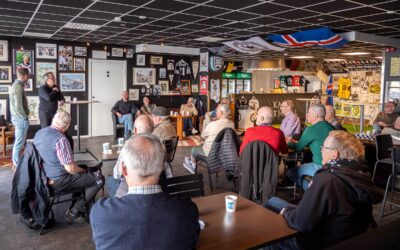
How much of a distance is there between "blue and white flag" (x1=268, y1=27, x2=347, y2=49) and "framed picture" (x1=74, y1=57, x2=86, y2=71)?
5520 millimetres

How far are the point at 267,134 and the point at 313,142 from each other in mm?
555

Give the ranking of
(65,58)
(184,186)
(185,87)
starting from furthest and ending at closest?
(185,87) < (65,58) < (184,186)

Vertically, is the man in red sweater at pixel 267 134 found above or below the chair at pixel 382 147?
above

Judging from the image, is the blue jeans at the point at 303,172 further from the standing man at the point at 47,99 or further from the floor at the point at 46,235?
the standing man at the point at 47,99

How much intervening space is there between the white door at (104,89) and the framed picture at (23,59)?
1.53m

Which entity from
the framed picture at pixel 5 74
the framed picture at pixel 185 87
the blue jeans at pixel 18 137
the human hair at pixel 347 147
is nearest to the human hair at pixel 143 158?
the human hair at pixel 347 147

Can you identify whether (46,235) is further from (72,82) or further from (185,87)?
(185,87)

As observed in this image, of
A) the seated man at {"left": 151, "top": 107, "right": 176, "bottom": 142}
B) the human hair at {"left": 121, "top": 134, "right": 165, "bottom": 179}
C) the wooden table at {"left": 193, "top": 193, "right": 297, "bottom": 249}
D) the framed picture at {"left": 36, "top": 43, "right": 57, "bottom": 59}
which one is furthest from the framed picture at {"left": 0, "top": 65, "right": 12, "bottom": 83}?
the human hair at {"left": 121, "top": 134, "right": 165, "bottom": 179}

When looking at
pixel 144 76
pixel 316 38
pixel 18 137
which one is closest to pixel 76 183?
pixel 18 137

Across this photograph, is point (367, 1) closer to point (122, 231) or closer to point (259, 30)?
point (259, 30)

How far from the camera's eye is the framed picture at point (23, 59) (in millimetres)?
9125

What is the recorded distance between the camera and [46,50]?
9516 millimetres

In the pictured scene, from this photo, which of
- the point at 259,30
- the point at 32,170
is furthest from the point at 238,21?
the point at 32,170

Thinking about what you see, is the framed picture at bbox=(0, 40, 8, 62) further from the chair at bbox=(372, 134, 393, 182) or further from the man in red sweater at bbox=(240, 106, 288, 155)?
the chair at bbox=(372, 134, 393, 182)
